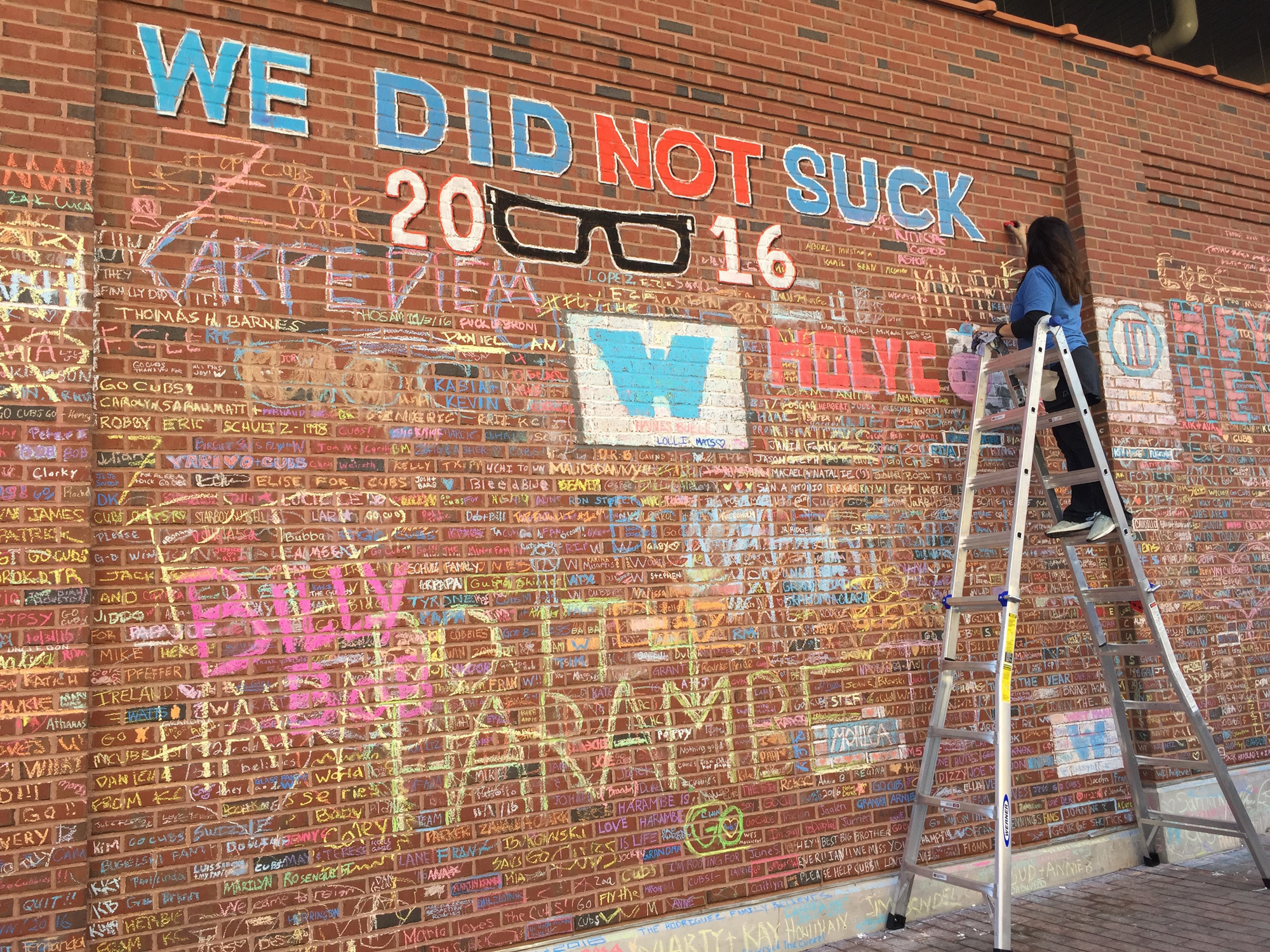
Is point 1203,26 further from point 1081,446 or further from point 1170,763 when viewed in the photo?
point 1170,763

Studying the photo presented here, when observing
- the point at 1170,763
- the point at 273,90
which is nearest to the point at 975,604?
the point at 1170,763

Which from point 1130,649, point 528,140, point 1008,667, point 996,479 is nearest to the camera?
point 1008,667

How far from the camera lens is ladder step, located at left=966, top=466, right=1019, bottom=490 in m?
4.54

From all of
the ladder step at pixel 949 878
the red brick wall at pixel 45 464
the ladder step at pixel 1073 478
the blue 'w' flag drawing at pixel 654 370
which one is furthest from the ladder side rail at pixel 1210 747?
the red brick wall at pixel 45 464

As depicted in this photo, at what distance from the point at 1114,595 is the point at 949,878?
5.98ft

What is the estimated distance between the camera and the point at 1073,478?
4.77 metres

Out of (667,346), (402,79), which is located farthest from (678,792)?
(402,79)

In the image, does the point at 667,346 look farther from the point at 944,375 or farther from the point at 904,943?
the point at 904,943

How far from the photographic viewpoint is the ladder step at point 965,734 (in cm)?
418

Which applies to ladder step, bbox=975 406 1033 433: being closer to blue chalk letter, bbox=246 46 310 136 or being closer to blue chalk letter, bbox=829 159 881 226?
blue chalk letter, bbox=829 159 881 226

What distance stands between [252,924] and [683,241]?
359 cm

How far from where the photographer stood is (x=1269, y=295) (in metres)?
6.82

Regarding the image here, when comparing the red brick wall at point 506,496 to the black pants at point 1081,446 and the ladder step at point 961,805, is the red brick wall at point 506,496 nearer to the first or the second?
the ladder step at point 961,805

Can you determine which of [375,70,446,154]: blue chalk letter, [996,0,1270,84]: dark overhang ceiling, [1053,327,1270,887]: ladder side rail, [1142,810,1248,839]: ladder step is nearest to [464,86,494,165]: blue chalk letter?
[375,70,446,154]: blue chalk letter
